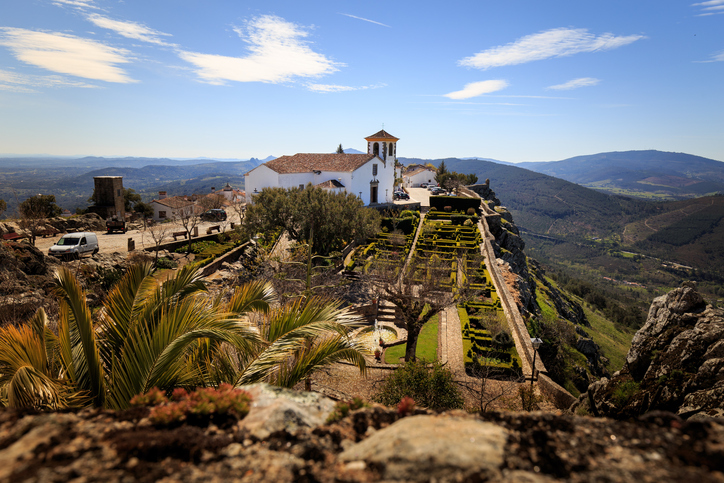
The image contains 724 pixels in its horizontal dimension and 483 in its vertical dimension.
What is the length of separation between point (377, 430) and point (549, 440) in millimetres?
1276

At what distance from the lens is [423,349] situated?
17250mm

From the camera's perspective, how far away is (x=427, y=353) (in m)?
16.9

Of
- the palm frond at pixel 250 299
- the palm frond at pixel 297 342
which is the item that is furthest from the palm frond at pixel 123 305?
the palm frond at pixel 297 342

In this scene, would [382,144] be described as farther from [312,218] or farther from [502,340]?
[502,340]

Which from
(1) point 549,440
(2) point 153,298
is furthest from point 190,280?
(1) point 549,440

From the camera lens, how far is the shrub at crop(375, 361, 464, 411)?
999cm

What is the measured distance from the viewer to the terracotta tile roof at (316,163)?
146ft

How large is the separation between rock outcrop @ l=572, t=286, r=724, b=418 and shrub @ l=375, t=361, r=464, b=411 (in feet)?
10.3

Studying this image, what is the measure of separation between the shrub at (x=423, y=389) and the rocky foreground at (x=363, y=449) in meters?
7.39

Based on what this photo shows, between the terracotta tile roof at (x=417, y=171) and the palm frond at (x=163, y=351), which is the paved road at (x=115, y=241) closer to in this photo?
the palm frond at (x=163, y=351)

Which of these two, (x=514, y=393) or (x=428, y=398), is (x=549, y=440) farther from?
(x=514, y=393)

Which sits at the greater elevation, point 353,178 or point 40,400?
point 353,178

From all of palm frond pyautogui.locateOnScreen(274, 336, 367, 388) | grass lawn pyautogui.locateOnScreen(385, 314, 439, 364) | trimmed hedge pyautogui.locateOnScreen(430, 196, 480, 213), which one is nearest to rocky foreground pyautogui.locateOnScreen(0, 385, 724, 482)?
palm frond pyautogui.locateOnScreen(274, 336, 367, 388)

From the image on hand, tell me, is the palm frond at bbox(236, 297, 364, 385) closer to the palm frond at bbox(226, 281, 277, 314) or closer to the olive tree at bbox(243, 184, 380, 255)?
the palm frond at bbox(226, 281, 277, 314)
